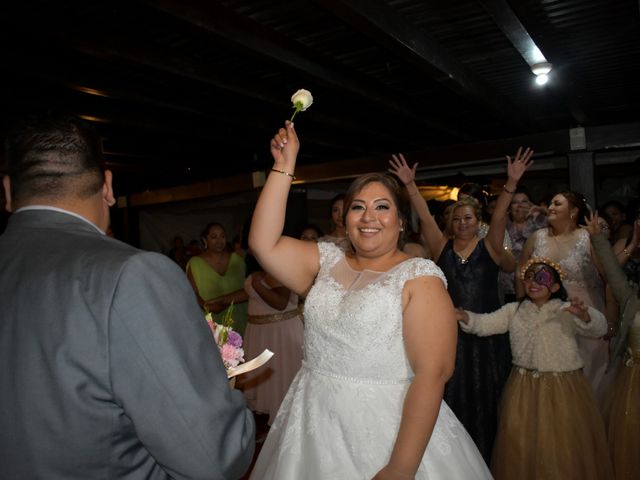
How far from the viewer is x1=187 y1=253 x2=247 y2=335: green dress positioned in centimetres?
478

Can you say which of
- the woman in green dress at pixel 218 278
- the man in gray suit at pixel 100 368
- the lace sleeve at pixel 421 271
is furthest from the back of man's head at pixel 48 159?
the woman in green dress at pixel 218 278

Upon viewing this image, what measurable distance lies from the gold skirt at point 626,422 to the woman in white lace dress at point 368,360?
1666mm

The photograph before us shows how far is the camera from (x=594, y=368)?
3.85 meters

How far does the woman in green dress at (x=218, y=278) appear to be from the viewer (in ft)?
15.6

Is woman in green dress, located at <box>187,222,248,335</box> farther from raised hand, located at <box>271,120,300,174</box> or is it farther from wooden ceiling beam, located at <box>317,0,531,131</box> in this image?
raised hand, located at <box>271,120,300,174</box>

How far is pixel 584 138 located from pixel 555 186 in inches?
171

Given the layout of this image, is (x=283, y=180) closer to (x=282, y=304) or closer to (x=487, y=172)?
(x=282, y=304)

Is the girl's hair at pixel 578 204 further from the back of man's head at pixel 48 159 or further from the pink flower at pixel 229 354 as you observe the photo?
the back of man's head at pixel 48 159

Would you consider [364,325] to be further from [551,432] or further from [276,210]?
[551,432]

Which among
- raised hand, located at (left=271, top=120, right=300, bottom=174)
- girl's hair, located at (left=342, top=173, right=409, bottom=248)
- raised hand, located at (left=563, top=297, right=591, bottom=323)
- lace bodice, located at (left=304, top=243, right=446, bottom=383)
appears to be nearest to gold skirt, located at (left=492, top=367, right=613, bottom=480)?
raised hand, located at (left=563, top=297, right=591, bottom=323)

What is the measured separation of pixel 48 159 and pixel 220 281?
3898 mm

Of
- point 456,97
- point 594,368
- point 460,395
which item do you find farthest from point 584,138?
point 460,395

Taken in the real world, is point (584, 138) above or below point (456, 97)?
below

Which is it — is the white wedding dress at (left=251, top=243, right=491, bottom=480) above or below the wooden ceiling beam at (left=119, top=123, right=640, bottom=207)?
below
